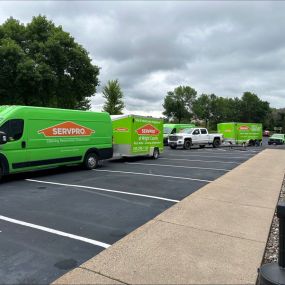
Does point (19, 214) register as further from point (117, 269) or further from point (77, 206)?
point (117, 269)

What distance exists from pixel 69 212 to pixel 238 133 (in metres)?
31.6

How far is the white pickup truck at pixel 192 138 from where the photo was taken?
97.5 ft

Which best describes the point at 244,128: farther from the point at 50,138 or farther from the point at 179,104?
the point at 179,104

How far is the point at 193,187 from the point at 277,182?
124 inches

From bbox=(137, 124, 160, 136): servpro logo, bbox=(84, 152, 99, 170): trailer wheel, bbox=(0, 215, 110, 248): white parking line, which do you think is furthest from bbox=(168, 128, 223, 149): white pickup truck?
bbox=(0, 215, 110, 248): white parking line

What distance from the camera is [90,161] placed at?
13938 mm

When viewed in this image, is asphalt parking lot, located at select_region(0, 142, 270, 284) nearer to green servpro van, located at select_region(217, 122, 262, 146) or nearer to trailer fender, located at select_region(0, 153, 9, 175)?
trailer fender, located at select_region(0, 153, 9, 175)

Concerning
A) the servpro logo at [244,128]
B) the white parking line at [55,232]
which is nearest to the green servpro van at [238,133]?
the servpro logo at [244,128]

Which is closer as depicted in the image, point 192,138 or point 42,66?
point 42,66

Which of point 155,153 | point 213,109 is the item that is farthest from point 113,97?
point 213,109

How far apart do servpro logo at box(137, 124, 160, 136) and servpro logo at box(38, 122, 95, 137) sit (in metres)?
4.84

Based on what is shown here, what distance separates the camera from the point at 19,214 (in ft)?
22.1

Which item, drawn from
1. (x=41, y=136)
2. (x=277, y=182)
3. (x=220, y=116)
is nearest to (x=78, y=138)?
(x=41, y=136)

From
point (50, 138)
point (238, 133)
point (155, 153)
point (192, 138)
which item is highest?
point (238, 133)
